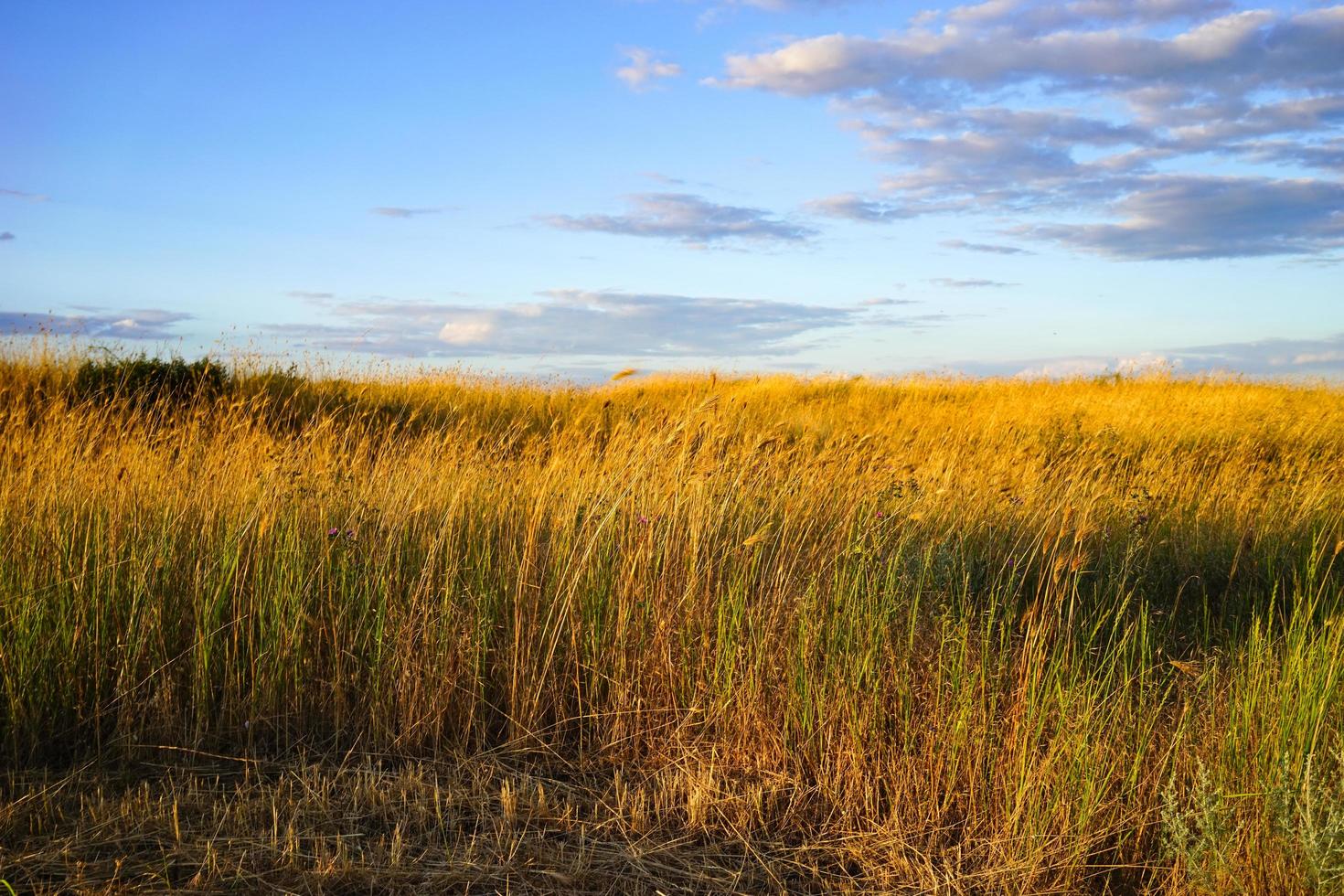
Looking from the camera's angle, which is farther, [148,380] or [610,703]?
[148,380]

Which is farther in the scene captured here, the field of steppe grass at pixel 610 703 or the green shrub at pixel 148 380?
the green shrub at pixel 148 380

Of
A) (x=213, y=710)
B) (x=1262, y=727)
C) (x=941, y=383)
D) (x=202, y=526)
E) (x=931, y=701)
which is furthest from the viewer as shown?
(x=941, y=383)

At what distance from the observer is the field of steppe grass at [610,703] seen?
2.66 metres

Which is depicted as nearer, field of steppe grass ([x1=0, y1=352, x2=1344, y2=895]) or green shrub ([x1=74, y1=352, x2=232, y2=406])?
field of steppe grass ([x1=0, y1=352, x2=1344, y2=895])

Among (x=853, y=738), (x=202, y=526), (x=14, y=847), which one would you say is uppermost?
(x=202, y=526)

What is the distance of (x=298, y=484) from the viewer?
4699 millimetres

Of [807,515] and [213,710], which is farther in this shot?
[807,515]

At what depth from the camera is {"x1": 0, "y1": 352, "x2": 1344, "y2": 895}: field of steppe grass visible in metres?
2.66

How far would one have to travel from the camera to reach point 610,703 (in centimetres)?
352

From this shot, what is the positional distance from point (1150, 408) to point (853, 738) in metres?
12.3

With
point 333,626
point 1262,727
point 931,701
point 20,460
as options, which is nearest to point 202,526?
point 333,626

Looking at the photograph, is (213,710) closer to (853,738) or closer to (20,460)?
(853,738)

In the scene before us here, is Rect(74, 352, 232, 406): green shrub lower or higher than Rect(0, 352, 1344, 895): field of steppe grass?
Answer: higher

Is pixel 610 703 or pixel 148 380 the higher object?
pixel 148 380
